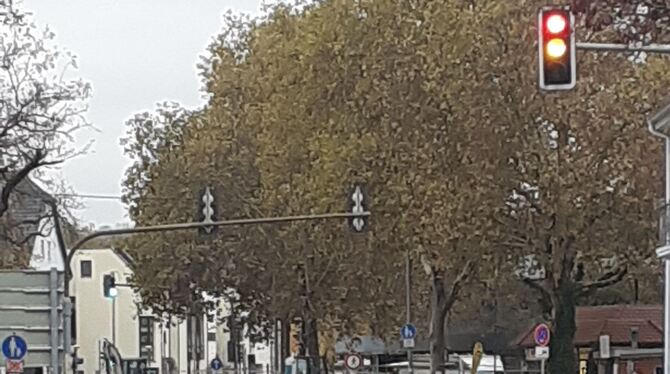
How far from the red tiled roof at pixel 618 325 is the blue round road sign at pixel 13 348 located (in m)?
37.9

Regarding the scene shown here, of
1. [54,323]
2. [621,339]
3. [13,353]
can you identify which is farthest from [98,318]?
[54,323]

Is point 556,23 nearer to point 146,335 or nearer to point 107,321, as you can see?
point 146,335

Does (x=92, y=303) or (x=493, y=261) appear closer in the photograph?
(x=493, y=261)

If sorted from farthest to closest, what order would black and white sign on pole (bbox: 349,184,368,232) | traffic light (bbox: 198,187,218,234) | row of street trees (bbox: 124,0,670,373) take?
row of street trees (bbox: 124,0,670,373) → black and white sign on pole (bbox: 349,184,368,232) → traffic light (bbox: 198,187,218,234)

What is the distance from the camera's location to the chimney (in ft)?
196

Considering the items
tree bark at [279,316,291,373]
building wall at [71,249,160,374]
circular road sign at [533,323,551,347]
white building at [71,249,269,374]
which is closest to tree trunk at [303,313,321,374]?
tree bark at [279,316,291,373]

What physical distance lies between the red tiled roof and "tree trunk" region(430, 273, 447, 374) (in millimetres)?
5568

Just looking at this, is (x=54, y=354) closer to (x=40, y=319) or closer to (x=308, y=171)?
(x=40, y=319)

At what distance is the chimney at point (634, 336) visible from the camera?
5972 centimetres

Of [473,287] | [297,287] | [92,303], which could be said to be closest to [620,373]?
[473,287]

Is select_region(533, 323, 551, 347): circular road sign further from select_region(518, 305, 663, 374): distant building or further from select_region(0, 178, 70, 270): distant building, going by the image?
select_region(518, 305, 663, 374): distant building

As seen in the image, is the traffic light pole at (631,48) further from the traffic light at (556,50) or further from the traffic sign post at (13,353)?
the traffic sign post at (13,353)

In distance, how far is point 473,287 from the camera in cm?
6000

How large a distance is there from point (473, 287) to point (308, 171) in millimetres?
9060
